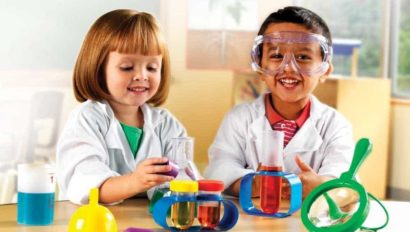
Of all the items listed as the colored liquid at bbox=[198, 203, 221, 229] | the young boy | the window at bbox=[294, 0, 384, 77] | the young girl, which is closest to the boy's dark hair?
the young boy

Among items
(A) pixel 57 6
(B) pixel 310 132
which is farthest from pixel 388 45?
(B) pixel 310 132

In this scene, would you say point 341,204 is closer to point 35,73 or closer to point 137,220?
point 137,220

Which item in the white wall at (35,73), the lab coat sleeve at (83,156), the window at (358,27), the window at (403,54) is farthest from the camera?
the window at (358,27)

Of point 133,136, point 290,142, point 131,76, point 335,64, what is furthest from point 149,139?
point 335,64

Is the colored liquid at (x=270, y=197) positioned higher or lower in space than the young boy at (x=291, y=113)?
lower

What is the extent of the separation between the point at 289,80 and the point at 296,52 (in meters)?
0.08

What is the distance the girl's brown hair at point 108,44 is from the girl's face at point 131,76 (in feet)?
0.06

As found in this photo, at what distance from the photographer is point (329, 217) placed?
5.58 feet

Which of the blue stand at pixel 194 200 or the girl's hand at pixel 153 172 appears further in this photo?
the girl's hand at pixel 153 172

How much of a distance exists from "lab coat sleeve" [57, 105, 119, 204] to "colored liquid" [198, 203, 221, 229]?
364 millimetres

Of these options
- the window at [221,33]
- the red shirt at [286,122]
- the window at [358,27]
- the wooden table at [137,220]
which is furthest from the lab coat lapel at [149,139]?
the window at [358,27]

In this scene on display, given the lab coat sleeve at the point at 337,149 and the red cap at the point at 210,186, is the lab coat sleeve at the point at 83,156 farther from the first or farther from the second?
the lab coat sleeve at the point at 337,149

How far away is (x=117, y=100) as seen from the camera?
218 centimetres

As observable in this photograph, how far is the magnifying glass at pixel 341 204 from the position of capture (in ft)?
5.35
